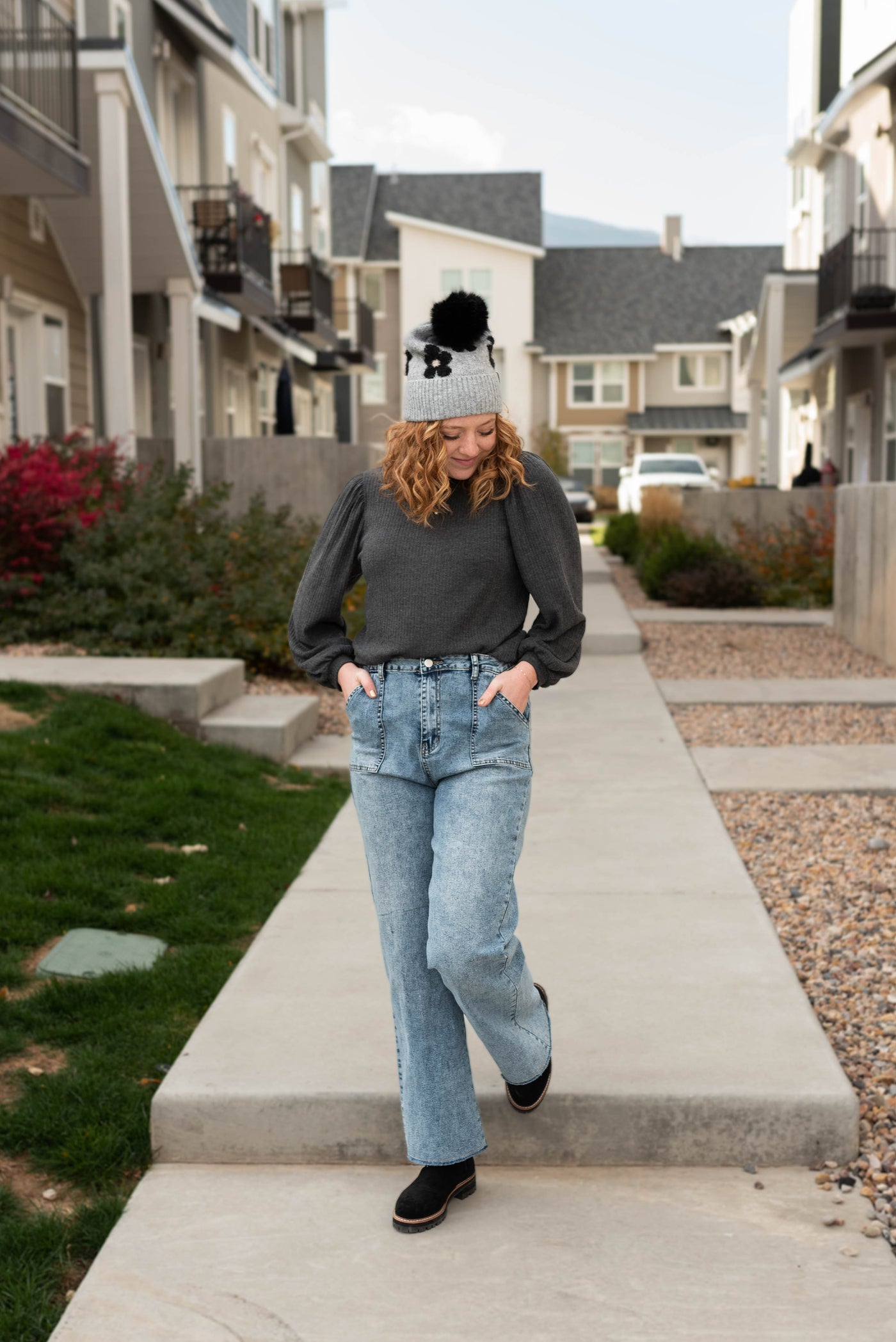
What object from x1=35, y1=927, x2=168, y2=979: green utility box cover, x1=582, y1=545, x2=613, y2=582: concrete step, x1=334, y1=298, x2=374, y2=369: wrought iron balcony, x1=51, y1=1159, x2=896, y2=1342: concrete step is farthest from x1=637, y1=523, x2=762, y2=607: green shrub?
x1=334, y1=298, x2=374, y2=369: wrought iron balcony

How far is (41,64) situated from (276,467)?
532cm

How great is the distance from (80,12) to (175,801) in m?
11.9

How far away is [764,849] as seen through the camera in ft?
19.0

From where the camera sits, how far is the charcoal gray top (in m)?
2.91

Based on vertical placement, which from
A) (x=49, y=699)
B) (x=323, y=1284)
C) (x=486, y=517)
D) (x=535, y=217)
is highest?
(x=535, y=217)

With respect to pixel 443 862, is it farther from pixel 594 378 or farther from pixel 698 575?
Result: pixel 594 378

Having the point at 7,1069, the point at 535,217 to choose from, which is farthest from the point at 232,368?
the point at 535,217

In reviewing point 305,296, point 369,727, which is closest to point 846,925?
point 369,727

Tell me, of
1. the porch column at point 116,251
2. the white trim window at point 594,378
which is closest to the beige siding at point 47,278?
the porch column at point 116,251

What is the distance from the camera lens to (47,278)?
1445 cm

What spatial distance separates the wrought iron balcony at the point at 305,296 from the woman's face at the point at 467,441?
878 inches

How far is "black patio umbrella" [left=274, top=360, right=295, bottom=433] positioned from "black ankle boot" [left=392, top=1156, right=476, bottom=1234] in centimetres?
1854

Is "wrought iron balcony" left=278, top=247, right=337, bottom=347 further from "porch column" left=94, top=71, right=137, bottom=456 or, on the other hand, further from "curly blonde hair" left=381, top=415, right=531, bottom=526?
"curly blonde hair" left=381, top=415, right=531, bottom=526

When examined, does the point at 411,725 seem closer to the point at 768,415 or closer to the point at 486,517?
the point at 486,517
